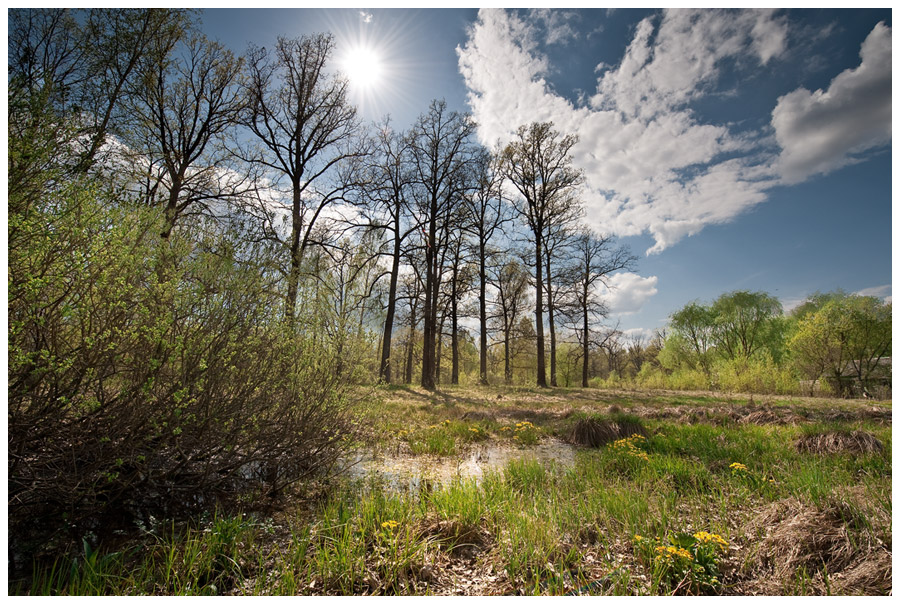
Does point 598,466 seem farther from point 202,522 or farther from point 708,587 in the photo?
point 202,522

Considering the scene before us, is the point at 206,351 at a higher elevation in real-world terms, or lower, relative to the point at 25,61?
lower

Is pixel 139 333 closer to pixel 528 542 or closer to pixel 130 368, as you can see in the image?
pixel 130 368

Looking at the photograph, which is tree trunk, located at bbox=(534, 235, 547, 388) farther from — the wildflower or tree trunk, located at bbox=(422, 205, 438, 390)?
the wildflower

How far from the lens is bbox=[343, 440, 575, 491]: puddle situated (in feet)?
13.3

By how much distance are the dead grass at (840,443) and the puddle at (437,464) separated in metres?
3.10

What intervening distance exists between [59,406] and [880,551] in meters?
4.89

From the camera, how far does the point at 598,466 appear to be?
14.7 ft

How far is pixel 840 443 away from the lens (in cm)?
482

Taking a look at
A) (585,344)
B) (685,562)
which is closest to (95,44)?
(685,562)

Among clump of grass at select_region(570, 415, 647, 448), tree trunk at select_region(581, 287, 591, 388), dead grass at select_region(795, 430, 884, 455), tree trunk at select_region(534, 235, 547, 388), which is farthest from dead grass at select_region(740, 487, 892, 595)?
tree trunk at select_region(581, 287, 591, 388)

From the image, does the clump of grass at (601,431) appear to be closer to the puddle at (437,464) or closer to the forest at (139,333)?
the puddle at (437,464)

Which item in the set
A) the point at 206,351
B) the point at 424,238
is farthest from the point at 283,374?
the point at 424,238

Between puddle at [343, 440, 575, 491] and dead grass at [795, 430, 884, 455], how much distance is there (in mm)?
3101

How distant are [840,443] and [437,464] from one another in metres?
5.39
